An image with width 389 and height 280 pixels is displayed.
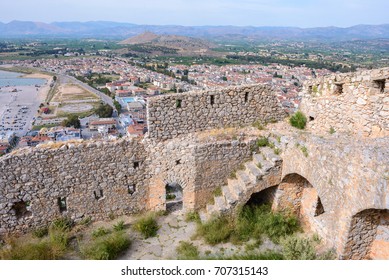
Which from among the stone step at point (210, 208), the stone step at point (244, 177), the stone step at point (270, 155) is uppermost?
the stone step at point (270, 155)

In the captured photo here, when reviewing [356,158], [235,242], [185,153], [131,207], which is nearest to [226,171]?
[185,153]

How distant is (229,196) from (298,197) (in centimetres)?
180

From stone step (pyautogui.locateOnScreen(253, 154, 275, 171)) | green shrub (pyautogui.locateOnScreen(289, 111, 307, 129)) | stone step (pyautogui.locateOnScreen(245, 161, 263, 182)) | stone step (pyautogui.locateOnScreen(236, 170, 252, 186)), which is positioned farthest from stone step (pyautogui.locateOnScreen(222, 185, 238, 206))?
green shrub (pyautogui.locateOnScreen(289, 111, 307, 129))

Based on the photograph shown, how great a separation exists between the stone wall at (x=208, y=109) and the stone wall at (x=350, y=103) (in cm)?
106

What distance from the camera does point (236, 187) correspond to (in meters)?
8.05

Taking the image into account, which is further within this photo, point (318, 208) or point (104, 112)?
point (104, 112)

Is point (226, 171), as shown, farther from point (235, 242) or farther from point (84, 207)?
point (84, 207)

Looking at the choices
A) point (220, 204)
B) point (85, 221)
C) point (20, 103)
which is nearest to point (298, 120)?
point (220, 204)

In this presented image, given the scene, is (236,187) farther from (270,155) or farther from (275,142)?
(275,142)

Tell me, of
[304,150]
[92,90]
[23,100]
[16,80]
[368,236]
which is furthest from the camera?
[16,80]

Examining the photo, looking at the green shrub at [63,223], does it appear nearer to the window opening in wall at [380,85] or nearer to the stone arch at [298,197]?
the stone arch at [298,197]

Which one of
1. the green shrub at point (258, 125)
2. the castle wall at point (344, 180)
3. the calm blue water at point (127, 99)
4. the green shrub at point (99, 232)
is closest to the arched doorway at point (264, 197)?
the castle wall at point (344, 180)

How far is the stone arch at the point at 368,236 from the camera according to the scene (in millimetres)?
5660

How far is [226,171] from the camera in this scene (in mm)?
8578
